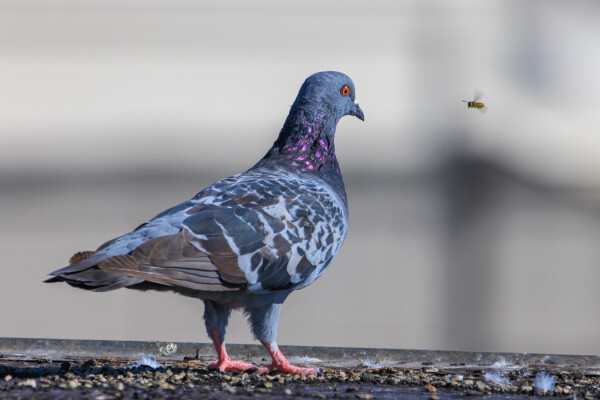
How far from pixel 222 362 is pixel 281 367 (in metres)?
0.28

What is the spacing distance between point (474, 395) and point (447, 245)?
5.87m

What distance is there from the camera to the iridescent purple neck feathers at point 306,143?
186 inches

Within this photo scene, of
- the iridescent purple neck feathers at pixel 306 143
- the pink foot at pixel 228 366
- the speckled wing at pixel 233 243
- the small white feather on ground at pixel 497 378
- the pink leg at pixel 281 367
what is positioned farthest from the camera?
the iridescent purple neck feathers at pixel 306 143

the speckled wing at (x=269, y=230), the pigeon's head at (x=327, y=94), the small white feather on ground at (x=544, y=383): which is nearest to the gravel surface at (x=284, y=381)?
the small white feather on ground at (x=544, y=383)

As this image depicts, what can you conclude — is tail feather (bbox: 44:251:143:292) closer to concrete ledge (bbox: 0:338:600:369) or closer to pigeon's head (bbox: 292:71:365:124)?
concrete ledge (bbox: 0:338:600:369)

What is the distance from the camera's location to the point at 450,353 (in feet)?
14.1

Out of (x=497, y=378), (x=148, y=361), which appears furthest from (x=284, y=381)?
(x=497, y=378)

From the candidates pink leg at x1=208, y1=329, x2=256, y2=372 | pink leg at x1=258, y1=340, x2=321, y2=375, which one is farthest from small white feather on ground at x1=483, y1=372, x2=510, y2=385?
pink leg at x1=208, y1=329, x2=256, y2=372

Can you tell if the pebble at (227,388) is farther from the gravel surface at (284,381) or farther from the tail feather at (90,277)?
the tail feather at (90,277)

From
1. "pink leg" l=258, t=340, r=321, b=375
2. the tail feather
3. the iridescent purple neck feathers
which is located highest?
the iridescent purple neck feathers

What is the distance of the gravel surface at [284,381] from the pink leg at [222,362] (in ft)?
0.39

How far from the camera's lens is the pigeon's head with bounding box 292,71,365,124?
493cm

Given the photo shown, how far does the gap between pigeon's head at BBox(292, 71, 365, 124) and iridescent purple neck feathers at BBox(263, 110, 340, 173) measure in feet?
0.18

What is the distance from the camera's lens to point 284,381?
356 centimetres
